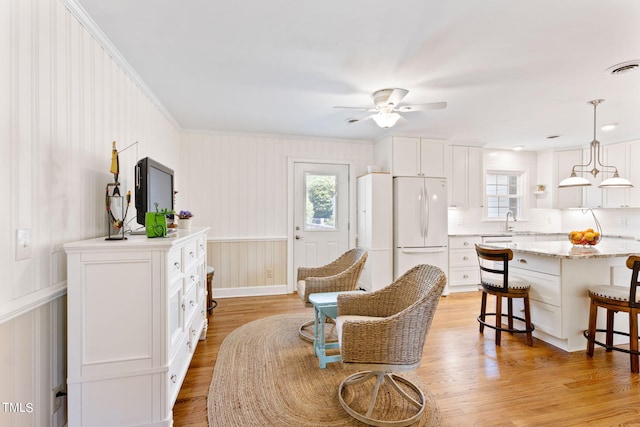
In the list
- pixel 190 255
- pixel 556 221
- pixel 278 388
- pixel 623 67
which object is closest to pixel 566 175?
pixel 556 221

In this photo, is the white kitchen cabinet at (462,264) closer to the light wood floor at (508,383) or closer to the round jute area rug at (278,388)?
the light wood floor at (508,383)

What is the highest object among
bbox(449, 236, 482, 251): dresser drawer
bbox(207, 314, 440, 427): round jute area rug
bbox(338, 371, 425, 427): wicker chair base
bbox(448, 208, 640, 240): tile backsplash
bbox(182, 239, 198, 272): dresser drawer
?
bbox(448, 208, 640, 240): tile backsplash

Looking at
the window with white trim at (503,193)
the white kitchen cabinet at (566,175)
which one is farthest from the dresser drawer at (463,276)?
the white kitchen cabinet at (566,175)

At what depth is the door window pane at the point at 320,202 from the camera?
15.9ft

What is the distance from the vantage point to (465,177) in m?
5.14

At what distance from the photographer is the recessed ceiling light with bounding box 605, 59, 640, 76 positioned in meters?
2.38

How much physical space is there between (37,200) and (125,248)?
0.44 m

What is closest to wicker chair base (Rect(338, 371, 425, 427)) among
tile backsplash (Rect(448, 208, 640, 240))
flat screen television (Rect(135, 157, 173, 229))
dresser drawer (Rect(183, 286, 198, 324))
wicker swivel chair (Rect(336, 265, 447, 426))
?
wicker swivel chair (Rect(336, 265, 447, 426))

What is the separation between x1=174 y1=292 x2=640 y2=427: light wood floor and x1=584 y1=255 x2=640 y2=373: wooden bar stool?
147mm

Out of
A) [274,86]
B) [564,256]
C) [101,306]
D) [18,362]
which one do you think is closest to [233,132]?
[274,86]

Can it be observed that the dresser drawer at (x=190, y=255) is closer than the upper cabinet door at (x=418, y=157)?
Yes

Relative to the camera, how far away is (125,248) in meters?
1.62

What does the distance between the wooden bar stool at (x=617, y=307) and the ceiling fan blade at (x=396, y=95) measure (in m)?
2.23

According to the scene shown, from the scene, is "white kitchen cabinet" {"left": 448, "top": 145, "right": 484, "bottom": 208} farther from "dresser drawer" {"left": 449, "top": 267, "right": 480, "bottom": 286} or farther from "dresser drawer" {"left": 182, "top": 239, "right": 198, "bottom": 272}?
"dresser drawer" {"left": 182, "top": 239, "right": 198, "bottom": 272}
